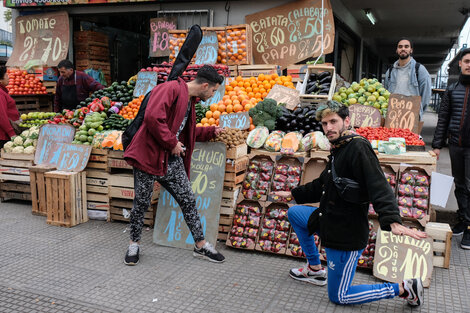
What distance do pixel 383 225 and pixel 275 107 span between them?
133 inches

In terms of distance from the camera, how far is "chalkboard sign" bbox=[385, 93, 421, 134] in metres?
5.86

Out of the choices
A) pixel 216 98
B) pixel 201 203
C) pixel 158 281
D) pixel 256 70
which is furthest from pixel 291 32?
pixel 158 281

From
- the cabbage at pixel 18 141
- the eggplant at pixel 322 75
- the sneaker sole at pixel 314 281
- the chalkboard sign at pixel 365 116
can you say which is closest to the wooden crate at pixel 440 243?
the sneaker sole at pixel 314 281

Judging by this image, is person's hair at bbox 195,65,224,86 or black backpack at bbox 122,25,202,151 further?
black backpack at bbox 122,25,202,151

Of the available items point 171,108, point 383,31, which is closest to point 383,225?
point 171,108

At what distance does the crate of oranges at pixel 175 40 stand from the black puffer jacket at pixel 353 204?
6.24 m

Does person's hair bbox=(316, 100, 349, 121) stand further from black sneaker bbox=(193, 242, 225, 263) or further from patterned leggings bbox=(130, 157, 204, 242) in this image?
black sneaker bbox=(193, 242, 225, 263)

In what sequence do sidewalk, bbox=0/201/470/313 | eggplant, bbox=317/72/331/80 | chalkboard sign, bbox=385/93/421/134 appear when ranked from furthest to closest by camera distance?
eggplant, bbox=317/72/331/80
chalkboard sign, bbox=385/93/421/134
sidewalk, bbox=0/201/470/313

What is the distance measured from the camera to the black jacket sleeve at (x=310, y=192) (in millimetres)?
3564

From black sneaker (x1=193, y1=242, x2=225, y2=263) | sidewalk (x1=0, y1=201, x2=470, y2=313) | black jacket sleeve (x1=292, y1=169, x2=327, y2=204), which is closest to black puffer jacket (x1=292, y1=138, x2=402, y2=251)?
black jacket sleeve (x1=292, y1=169, x2=327, y2=204)

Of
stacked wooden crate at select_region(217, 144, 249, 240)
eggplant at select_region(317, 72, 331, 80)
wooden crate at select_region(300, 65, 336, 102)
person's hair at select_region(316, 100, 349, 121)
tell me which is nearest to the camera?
person's hair at select_region(316, 100, 349, 121)

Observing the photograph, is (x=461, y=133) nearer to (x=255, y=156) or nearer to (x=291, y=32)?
(x=255, y=156)

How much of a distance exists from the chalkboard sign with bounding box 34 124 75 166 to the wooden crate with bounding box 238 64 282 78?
3.38 meters

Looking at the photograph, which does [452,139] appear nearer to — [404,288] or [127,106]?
[404,288]
